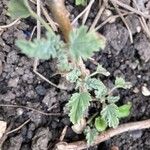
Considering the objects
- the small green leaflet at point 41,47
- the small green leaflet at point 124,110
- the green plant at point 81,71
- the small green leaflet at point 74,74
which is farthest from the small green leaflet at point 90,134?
the small green leaflet at point 41,47

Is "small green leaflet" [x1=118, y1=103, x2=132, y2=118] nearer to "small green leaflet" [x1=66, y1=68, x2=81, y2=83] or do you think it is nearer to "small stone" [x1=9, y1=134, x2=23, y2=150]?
"small green leaflet" [x1=66, y1=68, x2=81, y2=83]

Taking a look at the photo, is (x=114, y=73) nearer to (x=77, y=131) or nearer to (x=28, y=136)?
(x=77, y=131)

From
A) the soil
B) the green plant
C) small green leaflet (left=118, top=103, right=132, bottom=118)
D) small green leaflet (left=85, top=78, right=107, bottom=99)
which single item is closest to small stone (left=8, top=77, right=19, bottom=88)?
the soil

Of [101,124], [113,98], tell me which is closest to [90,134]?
[101,124]

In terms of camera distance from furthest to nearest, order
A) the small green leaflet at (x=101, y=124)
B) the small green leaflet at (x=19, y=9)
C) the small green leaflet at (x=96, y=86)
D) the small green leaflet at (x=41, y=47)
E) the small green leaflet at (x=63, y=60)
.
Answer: the small green leaflet at (x=101, y=124), the small green leaflet at (x=96, y=86), the small green leaflet at (x=19, y=9), the small green leaflet at (x=63, y=60), the small green leaflet at (x=41, y=47)

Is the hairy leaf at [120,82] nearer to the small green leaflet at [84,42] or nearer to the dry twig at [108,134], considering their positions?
the dry twig at [108,134]

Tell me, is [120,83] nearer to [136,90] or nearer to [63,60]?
[136,90]
